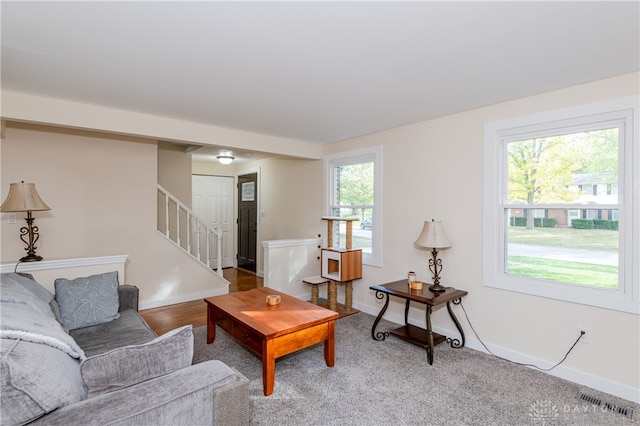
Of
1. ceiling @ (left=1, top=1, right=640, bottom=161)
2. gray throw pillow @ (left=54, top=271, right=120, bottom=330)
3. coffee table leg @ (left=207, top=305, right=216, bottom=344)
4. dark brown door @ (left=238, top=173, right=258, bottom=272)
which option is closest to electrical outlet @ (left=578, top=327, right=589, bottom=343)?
ceiling @ (left=1, top=1, right=640, bottom=161)

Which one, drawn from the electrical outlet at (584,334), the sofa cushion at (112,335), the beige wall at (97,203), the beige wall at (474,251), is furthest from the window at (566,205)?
the beige wall at (97,203)

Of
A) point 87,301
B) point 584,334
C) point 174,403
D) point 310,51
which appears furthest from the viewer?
point 87,301

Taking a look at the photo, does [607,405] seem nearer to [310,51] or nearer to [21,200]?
[310,51]

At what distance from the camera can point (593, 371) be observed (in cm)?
242

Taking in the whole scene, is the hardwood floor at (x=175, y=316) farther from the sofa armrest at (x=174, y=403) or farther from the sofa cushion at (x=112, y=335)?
the sofa armrest at (x=174, y=403)

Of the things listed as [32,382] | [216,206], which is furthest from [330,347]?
[216,206]

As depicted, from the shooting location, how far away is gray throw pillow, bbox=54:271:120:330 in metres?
2.51

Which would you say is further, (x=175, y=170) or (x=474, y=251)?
(x=175, y=170)

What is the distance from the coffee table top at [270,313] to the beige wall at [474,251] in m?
1.43

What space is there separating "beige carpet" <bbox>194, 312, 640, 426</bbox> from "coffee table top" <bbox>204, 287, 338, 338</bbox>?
44cm

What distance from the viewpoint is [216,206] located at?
6.91 metres

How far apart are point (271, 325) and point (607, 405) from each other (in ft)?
7.84

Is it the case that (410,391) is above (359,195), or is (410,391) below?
below

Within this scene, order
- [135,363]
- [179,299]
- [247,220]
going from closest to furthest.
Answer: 1. [135,363]
2. [179,299]
3. [247,220]
